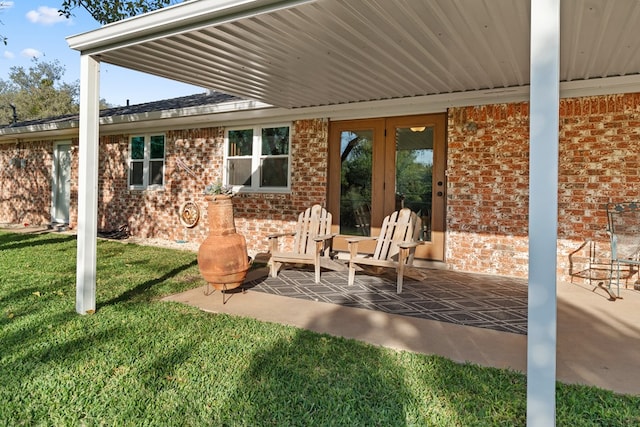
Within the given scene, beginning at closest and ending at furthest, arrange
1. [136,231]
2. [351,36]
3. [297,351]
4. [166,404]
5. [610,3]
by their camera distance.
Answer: [166,404]
[297,351]
[610,3]
[351,36]
[136,231]

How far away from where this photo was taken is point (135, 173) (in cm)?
915

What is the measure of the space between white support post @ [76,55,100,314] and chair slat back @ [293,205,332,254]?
2.46m

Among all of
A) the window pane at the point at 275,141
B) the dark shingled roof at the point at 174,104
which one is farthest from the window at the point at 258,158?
the dark shingled roof at the point at 174,104

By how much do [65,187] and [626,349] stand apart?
38.9 ft

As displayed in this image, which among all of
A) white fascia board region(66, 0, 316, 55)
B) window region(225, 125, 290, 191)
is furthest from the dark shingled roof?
white fascia board region(66, 0, 316, 55)

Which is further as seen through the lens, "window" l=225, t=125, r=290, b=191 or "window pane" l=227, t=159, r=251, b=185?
"window pane" l=227, t=159, r=251, b=185

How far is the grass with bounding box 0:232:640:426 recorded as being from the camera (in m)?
1.97

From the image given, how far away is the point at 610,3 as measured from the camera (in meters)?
2.90

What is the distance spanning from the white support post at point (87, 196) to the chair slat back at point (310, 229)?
2.46 m

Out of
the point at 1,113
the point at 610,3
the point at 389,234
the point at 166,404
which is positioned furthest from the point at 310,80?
the point at 1,113

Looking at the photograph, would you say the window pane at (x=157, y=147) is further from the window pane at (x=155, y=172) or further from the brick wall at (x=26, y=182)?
the brick wall at (x=26, y=182)

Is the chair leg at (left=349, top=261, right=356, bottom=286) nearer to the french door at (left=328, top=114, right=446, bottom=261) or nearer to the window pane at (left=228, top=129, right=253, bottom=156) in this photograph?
the french door at (left=328, top=114, right=446, bottom=261)

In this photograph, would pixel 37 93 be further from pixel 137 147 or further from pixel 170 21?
pixel 170 21

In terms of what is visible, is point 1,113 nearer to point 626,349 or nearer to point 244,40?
point 244,40
